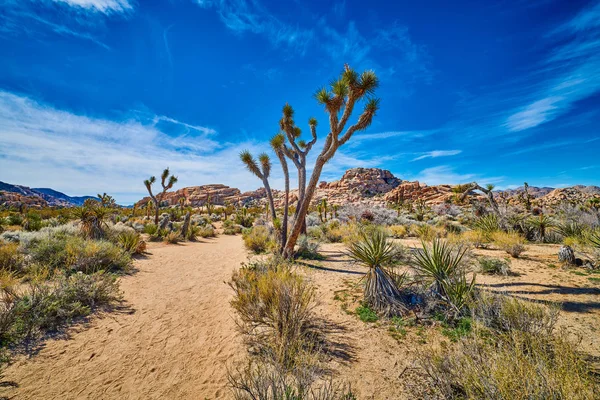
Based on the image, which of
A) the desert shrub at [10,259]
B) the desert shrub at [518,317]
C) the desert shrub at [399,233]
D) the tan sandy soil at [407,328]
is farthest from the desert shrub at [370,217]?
the desert shrub at [10,259]

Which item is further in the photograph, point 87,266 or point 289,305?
point 87,266

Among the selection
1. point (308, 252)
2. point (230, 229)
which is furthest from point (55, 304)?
point (230, 229)

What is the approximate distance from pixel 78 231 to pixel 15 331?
8291 millimetres

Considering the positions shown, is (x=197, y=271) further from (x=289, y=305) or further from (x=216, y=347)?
(x=289, y=305)

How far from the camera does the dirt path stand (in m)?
2.84

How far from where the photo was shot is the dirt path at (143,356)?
2.84m

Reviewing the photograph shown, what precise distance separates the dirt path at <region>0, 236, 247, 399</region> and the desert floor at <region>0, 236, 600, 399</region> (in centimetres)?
1

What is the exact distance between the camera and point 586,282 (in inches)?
221

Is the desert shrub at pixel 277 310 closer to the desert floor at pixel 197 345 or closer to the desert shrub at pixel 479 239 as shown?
the desert floor at pixel 197 345

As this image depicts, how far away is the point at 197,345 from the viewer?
383 centimetres

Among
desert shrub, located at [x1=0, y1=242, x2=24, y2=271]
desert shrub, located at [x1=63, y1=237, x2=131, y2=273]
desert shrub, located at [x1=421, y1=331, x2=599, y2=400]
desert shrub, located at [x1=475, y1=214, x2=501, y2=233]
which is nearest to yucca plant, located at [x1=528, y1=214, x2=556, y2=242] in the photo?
desert shrub, located at [x1=475, y1=214, x2=501, y2=233]

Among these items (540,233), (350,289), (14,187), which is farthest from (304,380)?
(14,187)

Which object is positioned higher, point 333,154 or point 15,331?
point 333,154

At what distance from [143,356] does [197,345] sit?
2.46 ft
